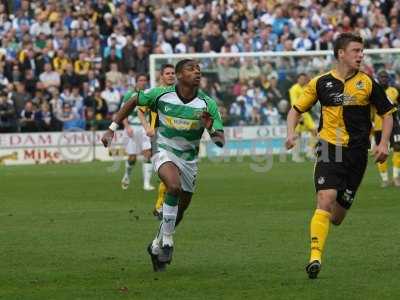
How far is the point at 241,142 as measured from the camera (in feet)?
107

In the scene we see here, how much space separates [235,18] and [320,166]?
26.7 m

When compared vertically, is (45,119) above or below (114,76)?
below

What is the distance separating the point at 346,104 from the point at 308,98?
385mm

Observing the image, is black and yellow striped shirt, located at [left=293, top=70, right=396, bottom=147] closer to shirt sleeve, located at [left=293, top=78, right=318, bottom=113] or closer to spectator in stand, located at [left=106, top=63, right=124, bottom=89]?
shirt sleeve, located at [left=293, top=78, right=318, bottom=113]

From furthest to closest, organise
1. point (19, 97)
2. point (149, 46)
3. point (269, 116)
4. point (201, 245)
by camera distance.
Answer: point (149, 46) → point (269, 116) → point (19, 97) → point (201, 245)

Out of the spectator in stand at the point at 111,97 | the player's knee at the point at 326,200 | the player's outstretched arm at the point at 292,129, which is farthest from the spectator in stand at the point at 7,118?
the player's knee at the point at 326,200

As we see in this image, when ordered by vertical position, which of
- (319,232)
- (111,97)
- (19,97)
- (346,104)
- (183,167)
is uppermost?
(346,104)

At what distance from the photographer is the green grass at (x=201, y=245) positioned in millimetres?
10234

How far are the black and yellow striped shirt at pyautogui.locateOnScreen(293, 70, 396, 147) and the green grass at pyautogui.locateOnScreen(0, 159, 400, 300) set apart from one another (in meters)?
1.34

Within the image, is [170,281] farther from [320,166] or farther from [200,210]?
[200,210]

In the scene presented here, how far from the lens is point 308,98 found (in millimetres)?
11195

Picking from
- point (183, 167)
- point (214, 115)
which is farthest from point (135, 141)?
point (214, 115)

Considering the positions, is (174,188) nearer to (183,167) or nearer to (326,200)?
(183,167)

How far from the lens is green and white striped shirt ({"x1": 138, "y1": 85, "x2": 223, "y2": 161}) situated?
11.8m
